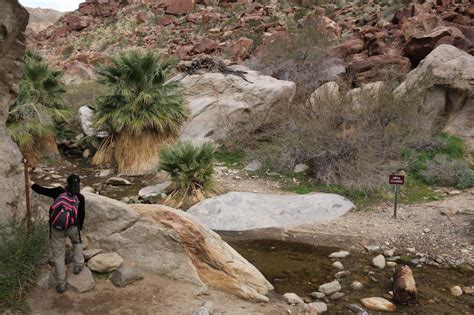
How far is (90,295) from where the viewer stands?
14.6 ft

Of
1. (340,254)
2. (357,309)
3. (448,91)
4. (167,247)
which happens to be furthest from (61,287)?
(448,91)

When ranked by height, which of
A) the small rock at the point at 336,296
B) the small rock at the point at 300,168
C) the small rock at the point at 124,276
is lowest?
the small rock at the point at 336,296

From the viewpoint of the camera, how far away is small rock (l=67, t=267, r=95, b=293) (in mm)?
4488

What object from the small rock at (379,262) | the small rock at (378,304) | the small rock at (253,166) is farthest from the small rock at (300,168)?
the small rock at (378,304)

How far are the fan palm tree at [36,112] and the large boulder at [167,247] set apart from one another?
710 centimetres

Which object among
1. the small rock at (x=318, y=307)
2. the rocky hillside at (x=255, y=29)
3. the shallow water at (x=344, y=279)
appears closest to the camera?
the small rock at (x=318, y=307)

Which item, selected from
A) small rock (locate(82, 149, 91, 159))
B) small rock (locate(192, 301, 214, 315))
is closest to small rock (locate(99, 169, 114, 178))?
small rock (locate(82, 149, 91, 159))

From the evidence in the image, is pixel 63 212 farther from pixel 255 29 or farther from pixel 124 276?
pixel 255 29

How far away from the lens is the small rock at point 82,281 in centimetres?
449

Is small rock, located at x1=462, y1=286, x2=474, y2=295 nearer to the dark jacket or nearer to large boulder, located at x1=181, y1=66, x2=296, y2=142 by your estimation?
the dark jacket

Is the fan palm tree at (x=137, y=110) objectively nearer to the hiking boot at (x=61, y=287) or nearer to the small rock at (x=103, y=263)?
the small rock at (x=103, y=263)

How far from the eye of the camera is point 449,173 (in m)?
9.61

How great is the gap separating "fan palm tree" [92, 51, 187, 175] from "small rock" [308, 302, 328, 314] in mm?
7212

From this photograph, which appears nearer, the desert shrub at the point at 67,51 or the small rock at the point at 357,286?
the small rock at the point at 357,286
